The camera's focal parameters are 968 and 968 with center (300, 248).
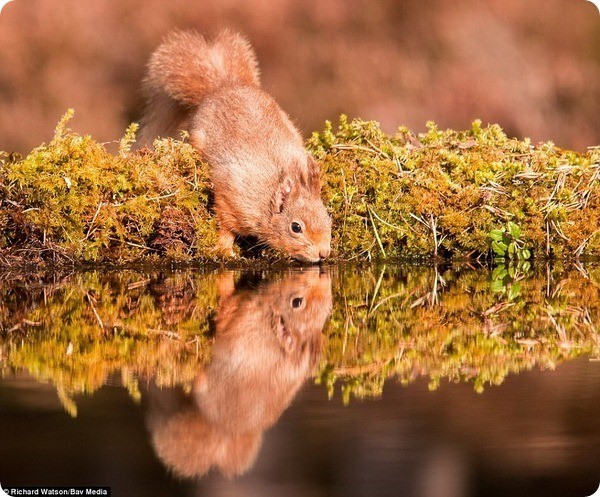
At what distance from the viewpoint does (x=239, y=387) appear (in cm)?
182

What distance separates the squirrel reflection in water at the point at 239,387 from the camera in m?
1.46

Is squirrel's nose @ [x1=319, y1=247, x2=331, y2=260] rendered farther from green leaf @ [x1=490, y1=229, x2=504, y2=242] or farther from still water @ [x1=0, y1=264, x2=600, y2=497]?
still water @ [x1=0, y1=264, x2=600, y2=497]

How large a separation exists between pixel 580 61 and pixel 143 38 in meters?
3.59

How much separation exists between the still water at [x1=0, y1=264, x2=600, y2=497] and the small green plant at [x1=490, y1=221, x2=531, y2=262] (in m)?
1.17

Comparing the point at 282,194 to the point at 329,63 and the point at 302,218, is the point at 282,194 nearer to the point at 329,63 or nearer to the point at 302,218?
the point at 302,218

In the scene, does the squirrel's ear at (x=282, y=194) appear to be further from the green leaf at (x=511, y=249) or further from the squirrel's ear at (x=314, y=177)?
the green leaf at (x=511, y=249)

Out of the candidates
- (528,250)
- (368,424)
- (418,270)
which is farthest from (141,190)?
(368,424)

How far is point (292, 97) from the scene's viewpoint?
780 cm

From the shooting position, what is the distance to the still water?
1.36m

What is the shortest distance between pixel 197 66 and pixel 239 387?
3.72 m

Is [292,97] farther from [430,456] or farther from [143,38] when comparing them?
[430,456]

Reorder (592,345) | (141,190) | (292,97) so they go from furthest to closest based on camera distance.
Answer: (292,97) < (141,190) < (592,345)

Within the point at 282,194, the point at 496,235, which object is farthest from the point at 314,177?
the point at 496,235

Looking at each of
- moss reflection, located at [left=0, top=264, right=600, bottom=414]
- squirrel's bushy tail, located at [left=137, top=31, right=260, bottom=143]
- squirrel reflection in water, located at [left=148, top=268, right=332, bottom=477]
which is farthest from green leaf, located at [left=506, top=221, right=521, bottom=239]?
squirrel's bushy tail, located at [left=137, top=31, right=260, bottom=143]
